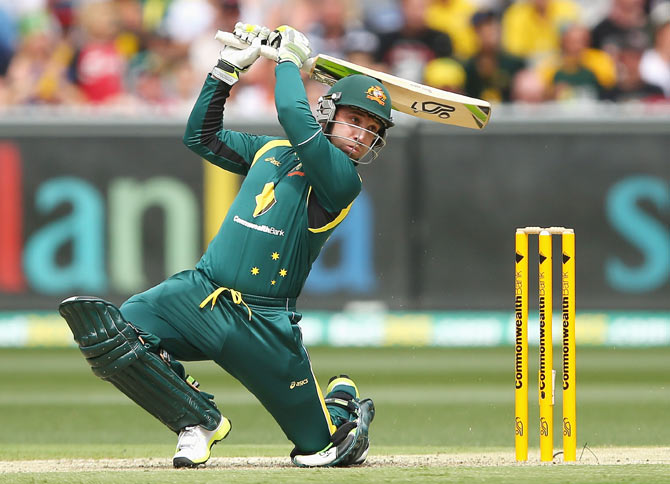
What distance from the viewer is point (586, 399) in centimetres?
804

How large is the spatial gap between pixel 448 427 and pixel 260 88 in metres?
4.80

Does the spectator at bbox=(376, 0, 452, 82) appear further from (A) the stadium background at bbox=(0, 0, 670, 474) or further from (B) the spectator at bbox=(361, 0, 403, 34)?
(A) the stadium background at bbox=(0, 0, 670, 474)

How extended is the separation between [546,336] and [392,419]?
2.61 meters

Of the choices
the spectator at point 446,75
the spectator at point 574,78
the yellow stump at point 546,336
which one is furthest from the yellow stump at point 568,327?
the spectator at point 574,78

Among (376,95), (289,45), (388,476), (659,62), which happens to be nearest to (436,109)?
(376,95)

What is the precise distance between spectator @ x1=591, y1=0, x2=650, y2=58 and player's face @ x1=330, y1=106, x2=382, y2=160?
272 inches

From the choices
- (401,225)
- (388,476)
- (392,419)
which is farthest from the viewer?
(401,225)

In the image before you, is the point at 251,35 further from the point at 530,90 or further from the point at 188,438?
the point at 530,90

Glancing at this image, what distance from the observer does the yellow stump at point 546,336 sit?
193 inches

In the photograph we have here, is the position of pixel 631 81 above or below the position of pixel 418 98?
below

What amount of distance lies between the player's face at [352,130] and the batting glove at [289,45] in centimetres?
26

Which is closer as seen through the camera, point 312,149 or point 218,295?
point 312,149

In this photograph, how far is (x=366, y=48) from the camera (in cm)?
1155

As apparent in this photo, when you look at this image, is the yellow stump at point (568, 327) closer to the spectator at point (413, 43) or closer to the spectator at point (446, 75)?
the spectator at point (446, 75)
